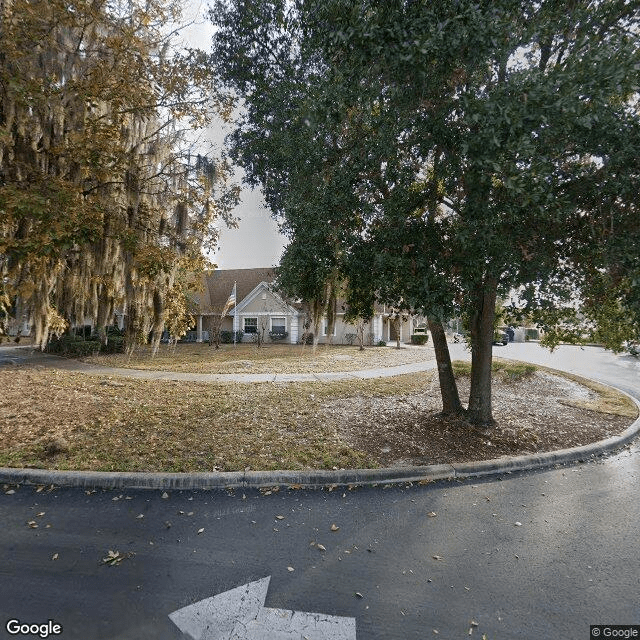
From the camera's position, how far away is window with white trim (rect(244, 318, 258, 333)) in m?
32.2

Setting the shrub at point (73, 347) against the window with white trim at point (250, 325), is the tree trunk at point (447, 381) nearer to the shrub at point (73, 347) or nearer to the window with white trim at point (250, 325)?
the shrub at point (73, 347)

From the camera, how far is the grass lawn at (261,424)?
5680mm

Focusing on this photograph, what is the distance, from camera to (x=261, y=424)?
7.45 m

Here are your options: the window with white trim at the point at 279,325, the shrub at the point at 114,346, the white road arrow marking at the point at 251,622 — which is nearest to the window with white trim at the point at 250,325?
the window with white trim at the point at 279,325

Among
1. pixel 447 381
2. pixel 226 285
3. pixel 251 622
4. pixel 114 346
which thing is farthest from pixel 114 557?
pixel 226 285

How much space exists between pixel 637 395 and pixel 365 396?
8.67 m

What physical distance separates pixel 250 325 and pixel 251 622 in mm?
30056

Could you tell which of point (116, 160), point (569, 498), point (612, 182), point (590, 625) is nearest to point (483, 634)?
point (590, 625)

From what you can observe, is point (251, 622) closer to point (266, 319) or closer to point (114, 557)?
point (114, 557)

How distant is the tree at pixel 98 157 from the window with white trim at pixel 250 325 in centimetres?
2177

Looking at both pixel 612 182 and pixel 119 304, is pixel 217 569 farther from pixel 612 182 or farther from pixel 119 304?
pixel 119 304

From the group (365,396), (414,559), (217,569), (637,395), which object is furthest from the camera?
(637,395)

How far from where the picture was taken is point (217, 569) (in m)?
3.32

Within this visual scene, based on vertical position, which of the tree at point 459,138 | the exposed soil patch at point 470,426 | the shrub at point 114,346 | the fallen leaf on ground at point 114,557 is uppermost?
the tree at point 459,138
